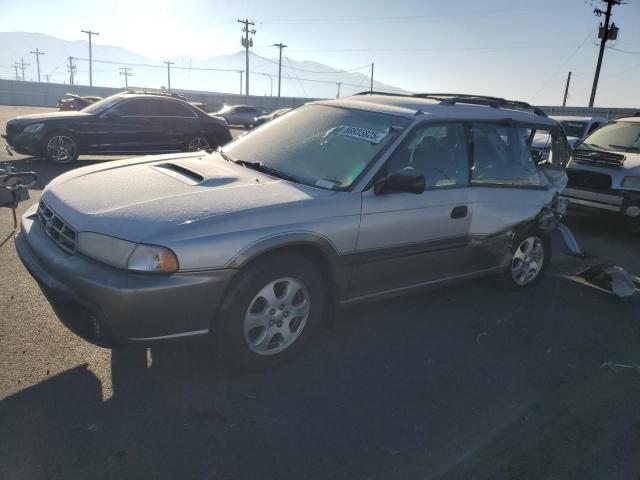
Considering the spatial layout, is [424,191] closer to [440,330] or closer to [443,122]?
[443,122]

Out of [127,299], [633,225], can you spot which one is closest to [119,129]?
[127,299]

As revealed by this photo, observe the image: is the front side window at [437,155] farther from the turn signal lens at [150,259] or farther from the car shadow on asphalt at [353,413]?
the turn signal lens at [150,259]

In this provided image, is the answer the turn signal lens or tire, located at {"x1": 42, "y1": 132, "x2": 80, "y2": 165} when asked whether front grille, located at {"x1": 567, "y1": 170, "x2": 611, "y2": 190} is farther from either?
tire, located at {"x1": 42, "y1": 132, "x2": 80, "y2": 165}

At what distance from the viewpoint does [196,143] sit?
11703mm

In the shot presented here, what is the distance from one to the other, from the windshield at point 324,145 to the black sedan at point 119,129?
7345 mm

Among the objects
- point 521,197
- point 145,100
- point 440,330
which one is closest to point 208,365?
point 440,330

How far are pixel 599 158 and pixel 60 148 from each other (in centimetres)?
976

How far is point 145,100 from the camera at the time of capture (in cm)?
1099

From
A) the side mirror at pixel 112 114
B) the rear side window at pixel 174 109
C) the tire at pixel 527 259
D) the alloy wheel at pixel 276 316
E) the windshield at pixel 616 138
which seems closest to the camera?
the alloy wheel at pixel 276 316

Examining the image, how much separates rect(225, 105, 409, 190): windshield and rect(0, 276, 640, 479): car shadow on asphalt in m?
1.19

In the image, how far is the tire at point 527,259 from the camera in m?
4.57

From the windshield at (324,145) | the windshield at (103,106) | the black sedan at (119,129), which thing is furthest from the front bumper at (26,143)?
the windshield at (324,145)

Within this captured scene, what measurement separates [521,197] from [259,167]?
239 cm

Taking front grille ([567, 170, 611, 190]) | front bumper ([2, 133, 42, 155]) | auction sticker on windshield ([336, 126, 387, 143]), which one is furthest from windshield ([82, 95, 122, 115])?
front grille ([567, 170, 611, 190])
